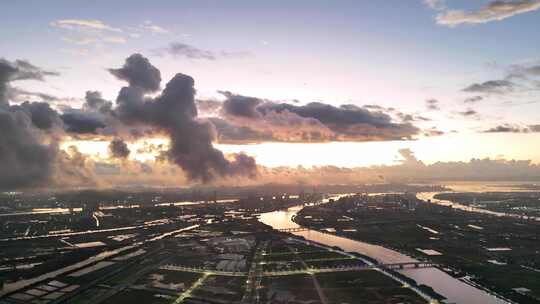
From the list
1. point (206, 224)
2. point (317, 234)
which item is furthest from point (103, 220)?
point (317, 234)

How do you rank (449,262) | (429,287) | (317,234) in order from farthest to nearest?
(317,234) → (449,262) → (429,287)

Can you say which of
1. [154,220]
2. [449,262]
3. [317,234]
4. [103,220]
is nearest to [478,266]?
[449,262]

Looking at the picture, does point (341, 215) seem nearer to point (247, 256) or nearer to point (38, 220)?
point (247, 256)

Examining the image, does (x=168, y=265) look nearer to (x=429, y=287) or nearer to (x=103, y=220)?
(x=429, y=287)

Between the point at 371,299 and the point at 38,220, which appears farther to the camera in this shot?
the point at 38,220

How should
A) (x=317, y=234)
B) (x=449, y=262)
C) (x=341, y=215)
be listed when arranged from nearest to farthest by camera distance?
(x=449, y=262) → (x=317, y=234) → (x=341, y=215)

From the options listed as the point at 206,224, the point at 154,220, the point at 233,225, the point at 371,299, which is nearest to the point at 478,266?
the point at 371,299

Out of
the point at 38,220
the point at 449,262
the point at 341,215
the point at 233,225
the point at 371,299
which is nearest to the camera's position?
the point at 371,299

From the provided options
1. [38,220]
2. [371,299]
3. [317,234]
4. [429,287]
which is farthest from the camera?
[38,220]

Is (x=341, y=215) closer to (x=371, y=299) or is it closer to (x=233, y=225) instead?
(x=233, y=225)

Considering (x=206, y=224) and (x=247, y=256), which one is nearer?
(x=247, y=256)
